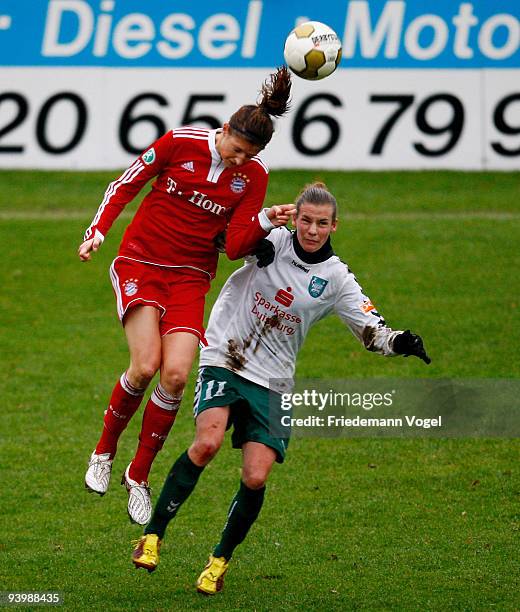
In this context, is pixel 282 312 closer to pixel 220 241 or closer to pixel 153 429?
pixel 220 241

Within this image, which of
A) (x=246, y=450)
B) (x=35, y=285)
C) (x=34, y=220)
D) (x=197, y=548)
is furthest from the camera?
(x=34, y=220)

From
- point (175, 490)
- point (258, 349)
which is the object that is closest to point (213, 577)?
point (175, 490)

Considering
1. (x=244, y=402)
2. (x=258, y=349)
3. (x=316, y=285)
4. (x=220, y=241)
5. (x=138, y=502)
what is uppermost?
(x=220, y=241)

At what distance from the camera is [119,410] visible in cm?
811

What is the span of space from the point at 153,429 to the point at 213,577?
102cm

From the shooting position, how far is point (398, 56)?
62.5ft

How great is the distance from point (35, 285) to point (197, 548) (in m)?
8.09

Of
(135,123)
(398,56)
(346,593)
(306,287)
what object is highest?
(398,56)

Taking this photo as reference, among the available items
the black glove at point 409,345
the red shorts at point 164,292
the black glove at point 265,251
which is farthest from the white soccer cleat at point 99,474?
the black glove at point 409,345

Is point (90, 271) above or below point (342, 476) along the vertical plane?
above

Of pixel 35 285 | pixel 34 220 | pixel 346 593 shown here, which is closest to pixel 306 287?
pixel 346 593

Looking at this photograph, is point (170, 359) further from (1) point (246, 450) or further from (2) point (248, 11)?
(2) point (248, 11)

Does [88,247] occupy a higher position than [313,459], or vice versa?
[88,247]

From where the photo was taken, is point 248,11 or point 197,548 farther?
point 248,11
